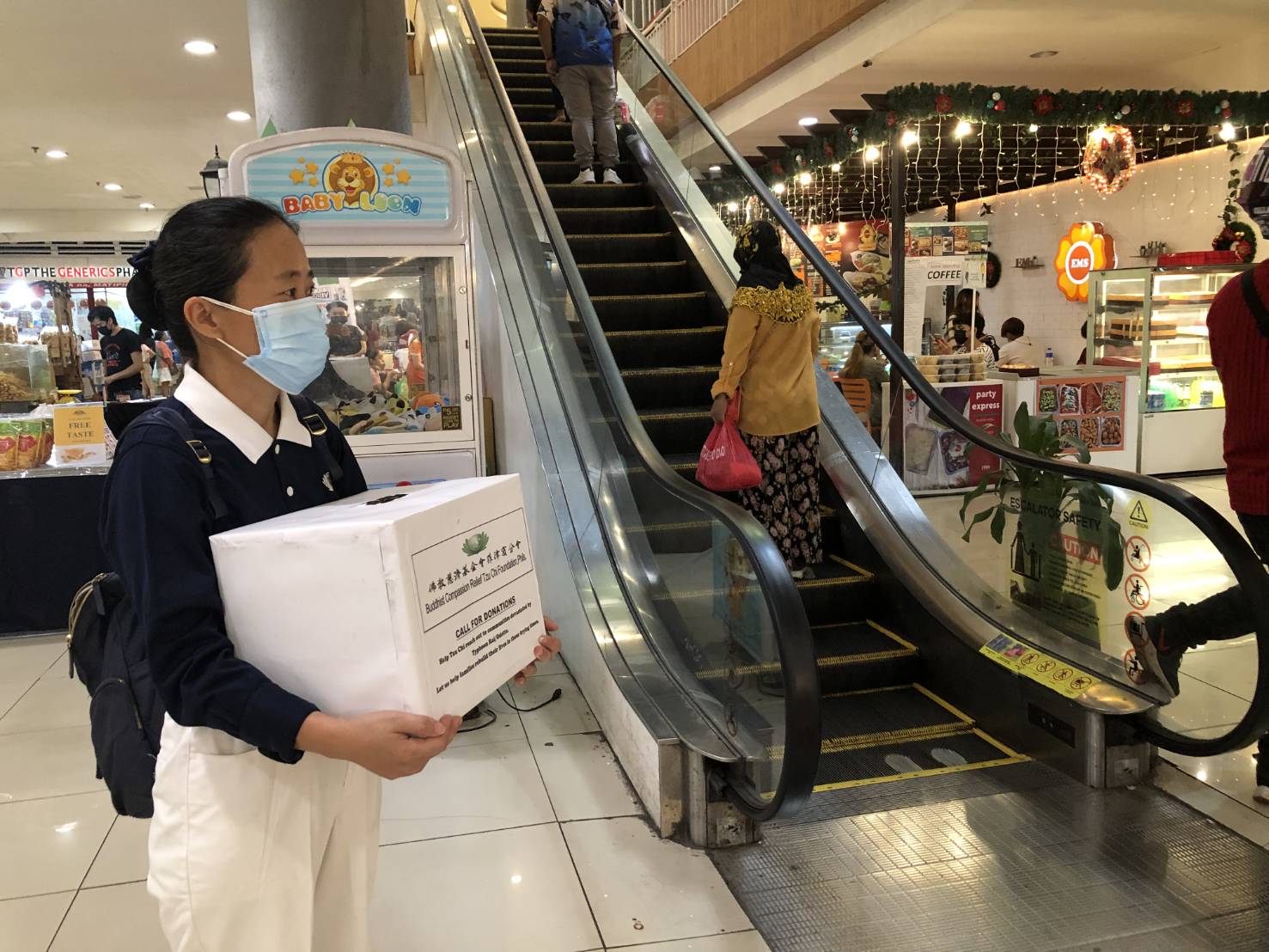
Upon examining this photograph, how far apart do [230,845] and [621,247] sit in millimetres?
5421

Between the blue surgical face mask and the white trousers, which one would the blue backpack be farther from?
the white trousers

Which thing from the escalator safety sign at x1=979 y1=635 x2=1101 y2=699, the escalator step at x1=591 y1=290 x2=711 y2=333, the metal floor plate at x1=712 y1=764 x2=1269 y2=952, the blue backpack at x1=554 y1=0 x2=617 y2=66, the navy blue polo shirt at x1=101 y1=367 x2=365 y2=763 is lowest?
the metal floor plate at x1=712 y1=764 x2=1269 y2=952

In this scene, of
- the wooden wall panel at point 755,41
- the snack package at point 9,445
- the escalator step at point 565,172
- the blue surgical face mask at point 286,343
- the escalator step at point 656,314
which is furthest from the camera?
the wooden wall panel at point 755,41

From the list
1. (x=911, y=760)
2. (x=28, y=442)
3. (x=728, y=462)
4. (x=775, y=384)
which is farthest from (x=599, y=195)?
(x=911, y=760)

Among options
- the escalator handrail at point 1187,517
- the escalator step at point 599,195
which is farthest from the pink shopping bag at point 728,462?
the escalator step at point 599,195

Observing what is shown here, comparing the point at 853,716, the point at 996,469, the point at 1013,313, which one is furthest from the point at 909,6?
the point at 1013,313

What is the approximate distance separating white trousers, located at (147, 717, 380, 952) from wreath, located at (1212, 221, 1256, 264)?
10417 millimetres

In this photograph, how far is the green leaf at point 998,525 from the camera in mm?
3645

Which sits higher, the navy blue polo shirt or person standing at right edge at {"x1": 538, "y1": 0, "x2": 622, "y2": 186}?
person standing at right edge at {"x1": 538, "y1": 0, "x2": 622, "y2": 186}

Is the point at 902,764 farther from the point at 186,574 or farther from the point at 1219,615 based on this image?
the point at 186,574

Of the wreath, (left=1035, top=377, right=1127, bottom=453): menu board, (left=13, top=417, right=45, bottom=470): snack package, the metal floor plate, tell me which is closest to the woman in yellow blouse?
the metal floor plate

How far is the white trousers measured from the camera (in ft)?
4.40

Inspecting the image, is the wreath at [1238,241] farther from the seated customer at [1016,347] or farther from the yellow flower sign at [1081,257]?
the yellow flower sign at [1081,257]

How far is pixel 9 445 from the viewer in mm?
4926
